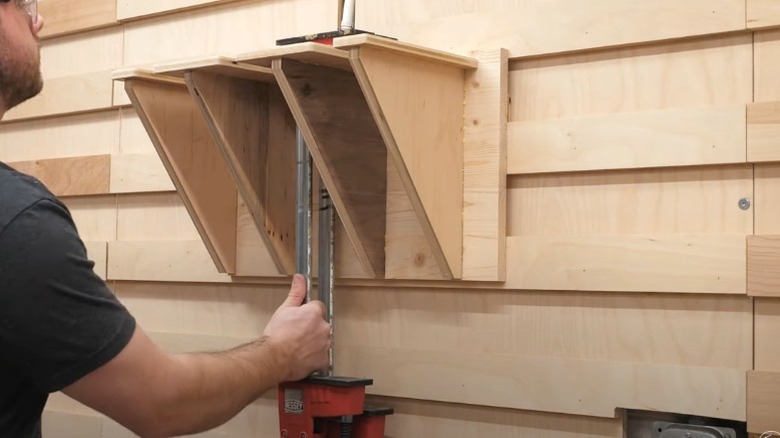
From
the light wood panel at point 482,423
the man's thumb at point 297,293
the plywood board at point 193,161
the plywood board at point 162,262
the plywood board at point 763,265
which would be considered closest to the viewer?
A: the plywood board at point 763,265

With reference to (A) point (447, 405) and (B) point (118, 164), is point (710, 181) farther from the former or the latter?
(B) point (118, 164)

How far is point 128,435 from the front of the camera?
108 inches

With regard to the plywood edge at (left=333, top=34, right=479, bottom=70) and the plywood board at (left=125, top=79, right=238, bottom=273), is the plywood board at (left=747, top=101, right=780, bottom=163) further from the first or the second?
the plywood board at (left=125, top=79, right=238, bottom=273)

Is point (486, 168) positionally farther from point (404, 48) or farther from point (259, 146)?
point (259, 146)

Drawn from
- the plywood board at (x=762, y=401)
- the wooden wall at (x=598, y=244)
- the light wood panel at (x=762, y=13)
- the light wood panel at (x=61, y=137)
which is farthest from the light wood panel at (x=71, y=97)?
the plywood board at (x=762, y=401)

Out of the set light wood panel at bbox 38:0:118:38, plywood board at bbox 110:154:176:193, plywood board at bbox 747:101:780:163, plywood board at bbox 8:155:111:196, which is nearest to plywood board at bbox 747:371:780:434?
plywood board at bbox 747:101:780:163

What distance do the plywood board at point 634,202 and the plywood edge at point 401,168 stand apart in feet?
0.51

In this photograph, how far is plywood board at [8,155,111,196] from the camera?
2.80m

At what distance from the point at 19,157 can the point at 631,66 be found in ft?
6.45

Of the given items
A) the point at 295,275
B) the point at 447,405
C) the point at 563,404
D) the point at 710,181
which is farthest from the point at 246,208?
the point at 710,181

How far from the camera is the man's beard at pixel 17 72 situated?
4.79ft

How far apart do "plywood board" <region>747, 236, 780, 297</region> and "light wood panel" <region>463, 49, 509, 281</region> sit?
485 mm

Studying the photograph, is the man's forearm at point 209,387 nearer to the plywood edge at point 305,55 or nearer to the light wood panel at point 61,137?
the plywood edge at point 305,55

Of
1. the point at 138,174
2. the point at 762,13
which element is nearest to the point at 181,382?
the point at 762,13
